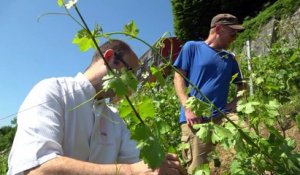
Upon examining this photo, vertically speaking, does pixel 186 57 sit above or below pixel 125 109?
below

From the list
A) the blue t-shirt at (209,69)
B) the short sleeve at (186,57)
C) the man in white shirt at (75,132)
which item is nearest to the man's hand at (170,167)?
the man in white shirt at (75,132)

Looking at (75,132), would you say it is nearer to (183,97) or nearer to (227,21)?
(183,97)

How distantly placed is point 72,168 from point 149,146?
1.82 ft

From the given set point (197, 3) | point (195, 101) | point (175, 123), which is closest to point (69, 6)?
point (195, 101)

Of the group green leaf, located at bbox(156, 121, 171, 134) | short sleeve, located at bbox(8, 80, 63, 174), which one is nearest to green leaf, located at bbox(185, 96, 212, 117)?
green leaf, located at bbox(156, 121, 171, 134)

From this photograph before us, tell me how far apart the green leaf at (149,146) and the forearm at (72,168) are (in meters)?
0.51

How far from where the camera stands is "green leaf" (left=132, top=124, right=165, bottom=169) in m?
1.51

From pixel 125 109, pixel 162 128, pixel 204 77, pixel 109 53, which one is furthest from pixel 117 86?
pixel 204 77

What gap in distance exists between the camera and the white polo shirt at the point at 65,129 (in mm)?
2025

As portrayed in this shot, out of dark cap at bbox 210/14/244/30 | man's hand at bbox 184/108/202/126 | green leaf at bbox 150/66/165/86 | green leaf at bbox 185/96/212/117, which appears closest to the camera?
green leaf at bbox 150/66/165/86

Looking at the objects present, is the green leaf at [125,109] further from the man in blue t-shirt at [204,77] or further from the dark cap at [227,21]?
the dark cap at [227,21]

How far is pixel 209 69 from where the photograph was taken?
12.9 ft

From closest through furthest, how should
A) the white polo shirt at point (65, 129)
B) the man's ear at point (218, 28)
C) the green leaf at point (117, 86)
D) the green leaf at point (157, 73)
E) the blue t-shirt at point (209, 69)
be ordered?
the green leaf at point (117, 86) → the green leaf at point (157, 73) → the white polo shirt at point (65, 129) → the blue t-shirt at point (209, 69) → the man's ear at point (218, 28)

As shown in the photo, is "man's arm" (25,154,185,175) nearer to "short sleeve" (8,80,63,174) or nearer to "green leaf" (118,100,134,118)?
"short sleeve" (8,80,63,174)
